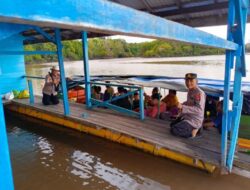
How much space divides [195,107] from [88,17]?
3613mm

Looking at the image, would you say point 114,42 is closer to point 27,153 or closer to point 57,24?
point 27,153

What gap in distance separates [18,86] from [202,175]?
27.6 feet

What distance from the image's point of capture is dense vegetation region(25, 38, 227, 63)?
47531mm

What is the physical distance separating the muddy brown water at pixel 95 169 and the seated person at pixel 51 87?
1.87 metres

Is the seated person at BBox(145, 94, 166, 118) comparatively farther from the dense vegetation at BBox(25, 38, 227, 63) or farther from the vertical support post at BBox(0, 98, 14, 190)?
the dense vegetation at BBox(25, 38, 227, 63)

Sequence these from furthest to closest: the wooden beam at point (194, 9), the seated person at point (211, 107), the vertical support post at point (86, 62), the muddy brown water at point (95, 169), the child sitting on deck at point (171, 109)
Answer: the vertical support post at point (86, 62) < the child sitting on deck at point (171, 109) < the seated person at point (211, 107) < the wooden beam at point (194, 9) < the muddy brown water at point (95, 169)

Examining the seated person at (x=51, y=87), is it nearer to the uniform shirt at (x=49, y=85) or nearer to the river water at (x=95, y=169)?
the uniform shirt at (x=49, y=85)

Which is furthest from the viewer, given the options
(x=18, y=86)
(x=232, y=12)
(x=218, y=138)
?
(x=18, y=86)

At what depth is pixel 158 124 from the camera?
5.27 meters

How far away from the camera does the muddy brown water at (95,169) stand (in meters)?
3.81

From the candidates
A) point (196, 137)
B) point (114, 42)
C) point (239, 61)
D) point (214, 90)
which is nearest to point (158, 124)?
point (196, 137)

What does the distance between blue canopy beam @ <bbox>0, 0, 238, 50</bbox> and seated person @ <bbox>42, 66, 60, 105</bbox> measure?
6.43 metres

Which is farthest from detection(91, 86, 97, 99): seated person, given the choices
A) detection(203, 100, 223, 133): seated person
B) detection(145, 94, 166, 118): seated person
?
detection(203, 100, 223, 133): seated person

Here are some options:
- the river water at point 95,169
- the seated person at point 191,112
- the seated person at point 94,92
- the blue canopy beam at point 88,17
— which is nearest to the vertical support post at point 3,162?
the blue canopy beam at point 88,17
